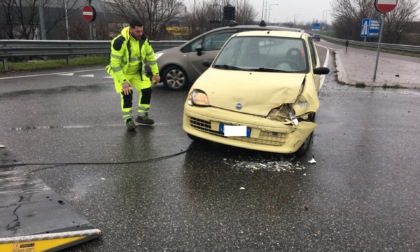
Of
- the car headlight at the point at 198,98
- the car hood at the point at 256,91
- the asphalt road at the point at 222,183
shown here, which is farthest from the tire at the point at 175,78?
the car headlight at the point at 198,98

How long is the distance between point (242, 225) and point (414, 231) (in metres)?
1.47

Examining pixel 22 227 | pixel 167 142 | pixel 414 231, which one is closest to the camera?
pixel 22 227

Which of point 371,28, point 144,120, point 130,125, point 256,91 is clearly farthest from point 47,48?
point 371,28

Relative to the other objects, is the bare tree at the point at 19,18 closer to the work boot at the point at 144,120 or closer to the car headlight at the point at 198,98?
the work boot at the point at 144,120

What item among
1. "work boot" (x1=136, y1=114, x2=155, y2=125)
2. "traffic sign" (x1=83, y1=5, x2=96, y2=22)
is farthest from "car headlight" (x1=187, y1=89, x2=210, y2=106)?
"traffic sign" (x1=83, y1=5, x2=96, y2=22)

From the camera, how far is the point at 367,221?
3207 mm

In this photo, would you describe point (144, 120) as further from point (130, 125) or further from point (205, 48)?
point (205, 48)

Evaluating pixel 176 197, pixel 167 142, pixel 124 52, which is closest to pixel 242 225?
pixel 176 197

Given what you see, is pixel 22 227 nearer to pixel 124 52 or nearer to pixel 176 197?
pixel 176 197

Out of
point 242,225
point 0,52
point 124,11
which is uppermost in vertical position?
point 124,11

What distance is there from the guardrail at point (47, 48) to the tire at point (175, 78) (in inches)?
237

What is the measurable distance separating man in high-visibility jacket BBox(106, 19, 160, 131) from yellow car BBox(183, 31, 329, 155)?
1242 mm

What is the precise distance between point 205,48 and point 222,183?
19.5 feet

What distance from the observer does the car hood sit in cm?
446
